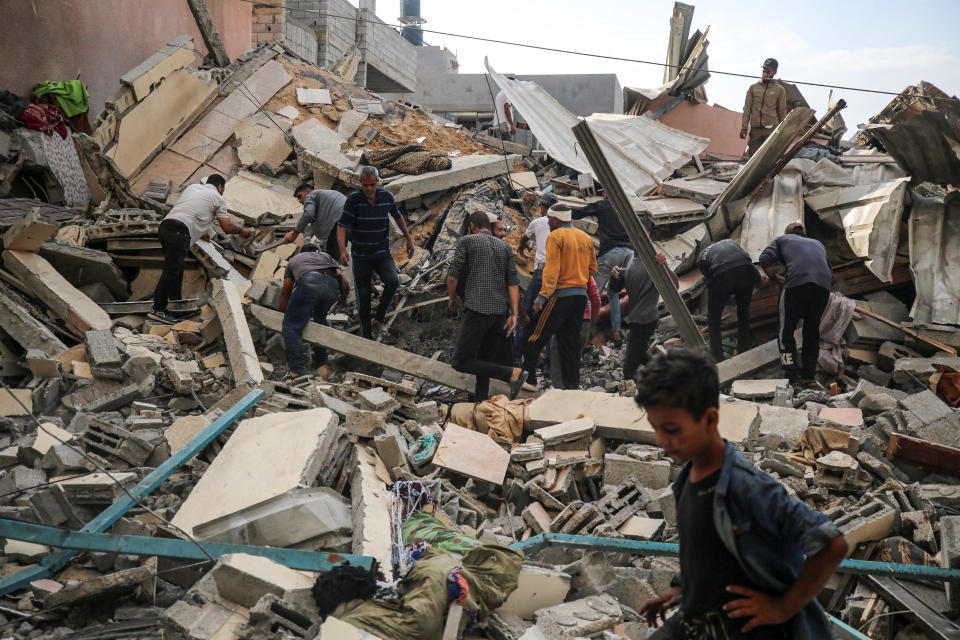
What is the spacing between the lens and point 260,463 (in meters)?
4.25

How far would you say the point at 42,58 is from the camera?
11.2m

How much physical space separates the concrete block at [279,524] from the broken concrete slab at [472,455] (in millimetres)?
1286

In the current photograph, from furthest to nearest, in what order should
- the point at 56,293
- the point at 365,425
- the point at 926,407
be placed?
the point at 56,293 → the point at 926,407 → the point at 365,425

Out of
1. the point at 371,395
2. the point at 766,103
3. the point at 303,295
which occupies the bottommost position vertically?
the point at 371,395

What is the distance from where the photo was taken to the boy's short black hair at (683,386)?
188cm

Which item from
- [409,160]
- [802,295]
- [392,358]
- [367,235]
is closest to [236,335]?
[392,358]

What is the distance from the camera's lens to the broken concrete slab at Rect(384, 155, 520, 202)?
9.99 m

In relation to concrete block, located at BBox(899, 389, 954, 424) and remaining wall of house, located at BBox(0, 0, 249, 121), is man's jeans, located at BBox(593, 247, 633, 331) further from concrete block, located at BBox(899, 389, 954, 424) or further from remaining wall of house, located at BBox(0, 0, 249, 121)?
remaining wall of house, located at BBox(0, 0, 249, 121)

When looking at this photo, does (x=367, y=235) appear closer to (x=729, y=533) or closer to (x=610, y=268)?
(x=610, y=268)

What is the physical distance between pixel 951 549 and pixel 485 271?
3659 millimetres

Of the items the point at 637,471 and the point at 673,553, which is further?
the point at 637,471

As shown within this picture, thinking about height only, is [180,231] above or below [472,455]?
above

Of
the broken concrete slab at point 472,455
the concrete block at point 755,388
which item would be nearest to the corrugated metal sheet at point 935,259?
the concrete block at point 755,388

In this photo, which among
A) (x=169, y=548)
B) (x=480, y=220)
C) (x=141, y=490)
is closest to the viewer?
(x=169, y=548)
